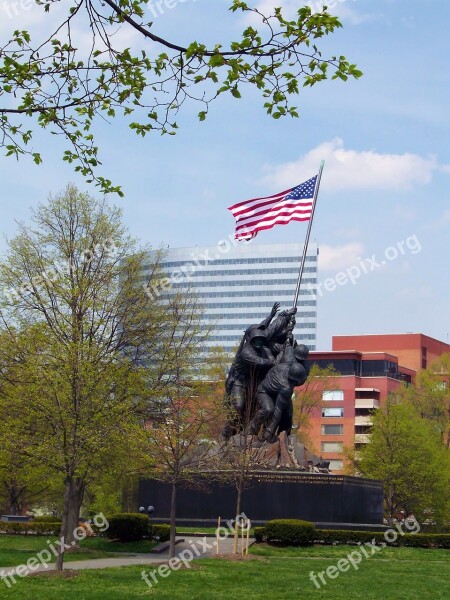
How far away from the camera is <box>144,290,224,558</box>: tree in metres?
27.5

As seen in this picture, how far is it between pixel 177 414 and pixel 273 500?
807 cm

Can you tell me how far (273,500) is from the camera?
34.6 metres

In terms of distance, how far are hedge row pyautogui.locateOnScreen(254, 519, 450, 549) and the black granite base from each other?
214 cm

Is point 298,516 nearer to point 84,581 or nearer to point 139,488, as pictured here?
point 139,488

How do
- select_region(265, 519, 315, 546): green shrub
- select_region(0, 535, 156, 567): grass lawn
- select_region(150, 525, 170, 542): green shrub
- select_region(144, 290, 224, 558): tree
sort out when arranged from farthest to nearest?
select_region(150, 525, 170, 542): green shrub → select_region(265, 519, 315, 546): green shrub → select_region(144, 290, 224, 558): tree → select_region(0, 535, 156, 567): grass lawn

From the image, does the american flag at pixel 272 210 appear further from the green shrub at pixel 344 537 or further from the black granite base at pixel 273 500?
the green shrub at pixel 344 537

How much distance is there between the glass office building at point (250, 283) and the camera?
175 meters

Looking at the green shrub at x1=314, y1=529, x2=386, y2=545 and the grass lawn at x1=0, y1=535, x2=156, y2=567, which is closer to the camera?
the grass lawn at x1=0, y1=535, x2=156, y2=567

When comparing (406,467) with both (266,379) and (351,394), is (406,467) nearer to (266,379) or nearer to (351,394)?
(266,379)

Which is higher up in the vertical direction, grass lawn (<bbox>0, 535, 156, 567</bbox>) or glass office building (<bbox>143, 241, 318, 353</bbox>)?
glass office building (<bbox>143, 241, 318, 353</bbox>)

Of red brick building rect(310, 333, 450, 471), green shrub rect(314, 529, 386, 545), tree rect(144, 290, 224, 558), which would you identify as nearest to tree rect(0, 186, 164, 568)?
tree rect(144, 290, 224, 558)

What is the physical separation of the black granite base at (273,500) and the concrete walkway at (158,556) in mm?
2818

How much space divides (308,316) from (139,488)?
5416 inches

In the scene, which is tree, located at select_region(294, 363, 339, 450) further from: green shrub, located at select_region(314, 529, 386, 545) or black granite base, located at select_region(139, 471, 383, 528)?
green shrub, located at select_region(314, 529, 386, 545)
